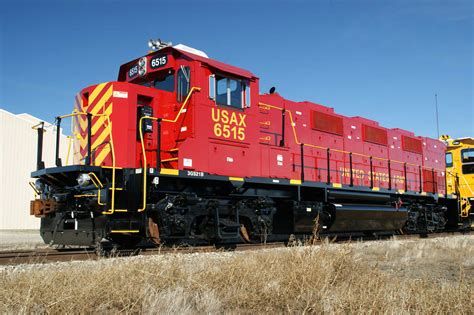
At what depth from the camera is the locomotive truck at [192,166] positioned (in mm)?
8414

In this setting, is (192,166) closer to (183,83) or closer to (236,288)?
(183,83)

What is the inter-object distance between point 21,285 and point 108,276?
30.7 inches

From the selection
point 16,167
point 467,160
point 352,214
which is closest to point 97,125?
point 352,214

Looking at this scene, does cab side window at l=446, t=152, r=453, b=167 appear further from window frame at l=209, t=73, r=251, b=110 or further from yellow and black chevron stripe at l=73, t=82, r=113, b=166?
yellow and black chevron stripe at l=73, t=82, r=113, b=166

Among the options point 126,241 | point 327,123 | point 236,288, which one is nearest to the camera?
point 236,288

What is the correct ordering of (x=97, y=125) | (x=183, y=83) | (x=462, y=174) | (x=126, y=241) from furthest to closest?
(x=462, y=174)
(x=126, y=241)
(x=183, y=83)
(x=97, y=125)

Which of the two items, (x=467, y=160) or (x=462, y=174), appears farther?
(x=467, y=160)

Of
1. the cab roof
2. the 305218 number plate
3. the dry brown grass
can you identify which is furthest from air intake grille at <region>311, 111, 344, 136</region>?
the dry brown grass

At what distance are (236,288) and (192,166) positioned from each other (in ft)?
15.2

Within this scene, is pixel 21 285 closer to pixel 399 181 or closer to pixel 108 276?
pixel 108 276

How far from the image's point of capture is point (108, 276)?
455 centimetres

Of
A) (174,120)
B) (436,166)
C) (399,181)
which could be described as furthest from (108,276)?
(436,166)

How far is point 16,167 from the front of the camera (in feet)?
93.0

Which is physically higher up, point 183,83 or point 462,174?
point 183,83
